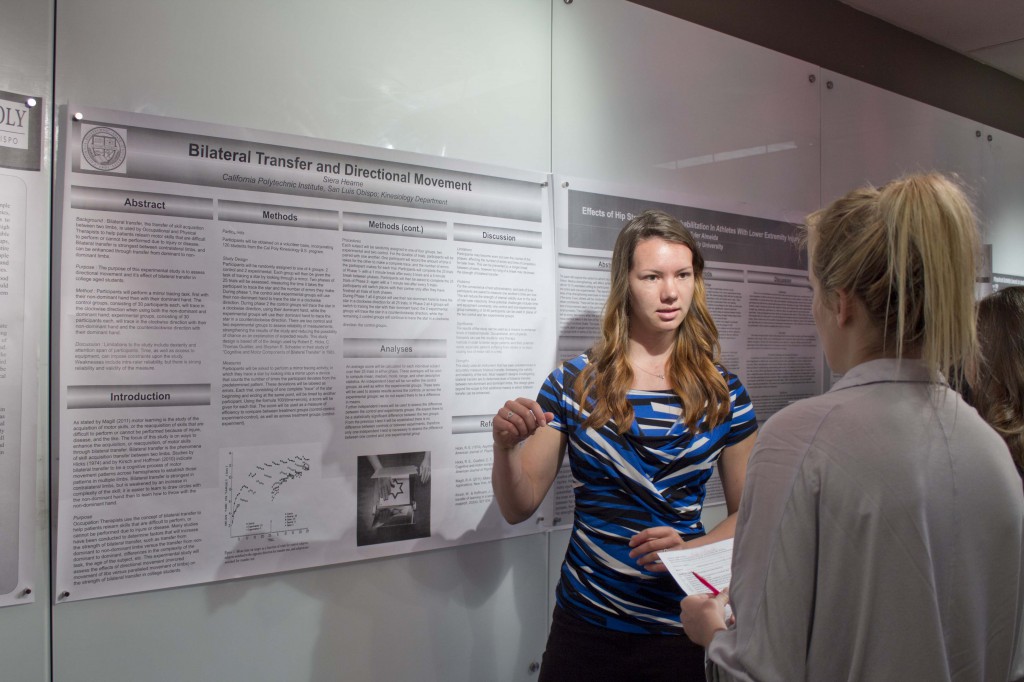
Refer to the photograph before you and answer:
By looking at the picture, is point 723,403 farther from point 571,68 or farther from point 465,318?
point 571,68

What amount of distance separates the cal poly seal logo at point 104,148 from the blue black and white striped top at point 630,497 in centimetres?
111

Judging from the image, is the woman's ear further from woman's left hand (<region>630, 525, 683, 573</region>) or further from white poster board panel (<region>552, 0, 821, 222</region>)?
white poster board panel (<region>552, 0, 821, 222</region>)

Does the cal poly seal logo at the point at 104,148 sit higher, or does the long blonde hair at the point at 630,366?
the cal poly seal logo at the point at 104,148

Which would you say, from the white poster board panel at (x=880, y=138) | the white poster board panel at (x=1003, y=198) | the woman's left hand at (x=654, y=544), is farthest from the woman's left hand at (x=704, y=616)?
the white poster board panel at (x=1003, y=198)

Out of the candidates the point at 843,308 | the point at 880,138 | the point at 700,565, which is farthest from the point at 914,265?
the point at 880,138

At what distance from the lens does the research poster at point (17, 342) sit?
52.1 inches

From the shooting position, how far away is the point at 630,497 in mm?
1538

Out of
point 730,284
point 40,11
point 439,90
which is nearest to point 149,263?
point 40,11

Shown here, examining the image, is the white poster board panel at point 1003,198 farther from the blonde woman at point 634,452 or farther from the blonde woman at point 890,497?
the blonde woman at point 890,497

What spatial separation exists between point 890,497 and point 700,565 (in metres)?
0.61

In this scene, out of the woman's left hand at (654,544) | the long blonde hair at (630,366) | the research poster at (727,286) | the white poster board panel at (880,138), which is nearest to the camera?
the woman's left hand at (654,544)

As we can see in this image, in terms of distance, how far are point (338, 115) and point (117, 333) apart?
75 centimetres

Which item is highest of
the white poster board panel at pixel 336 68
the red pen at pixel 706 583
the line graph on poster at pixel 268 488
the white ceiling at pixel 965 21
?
the white ceiling at pixel 965 21

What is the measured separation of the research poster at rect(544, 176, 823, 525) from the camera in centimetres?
206
